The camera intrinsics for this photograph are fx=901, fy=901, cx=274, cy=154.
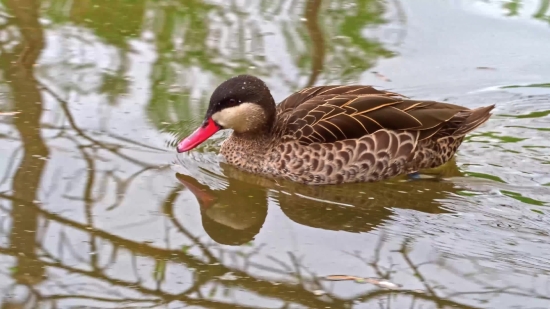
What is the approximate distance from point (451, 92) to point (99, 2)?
4142 millimetres

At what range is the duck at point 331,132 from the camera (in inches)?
275

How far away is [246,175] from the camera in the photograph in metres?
7.12

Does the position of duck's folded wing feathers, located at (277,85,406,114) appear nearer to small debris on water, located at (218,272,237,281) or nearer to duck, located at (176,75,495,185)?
duck, located at (176,75,495,185)

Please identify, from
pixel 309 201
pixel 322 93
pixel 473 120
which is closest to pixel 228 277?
pixel 309 201

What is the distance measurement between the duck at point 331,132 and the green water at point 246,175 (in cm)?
16

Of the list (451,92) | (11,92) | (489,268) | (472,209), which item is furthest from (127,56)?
(489,268)

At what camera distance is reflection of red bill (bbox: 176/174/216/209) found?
650 centimetres

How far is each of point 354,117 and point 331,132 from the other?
216mm

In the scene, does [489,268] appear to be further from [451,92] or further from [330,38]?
[330,38]

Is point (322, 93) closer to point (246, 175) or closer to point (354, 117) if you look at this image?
point (354, 117)

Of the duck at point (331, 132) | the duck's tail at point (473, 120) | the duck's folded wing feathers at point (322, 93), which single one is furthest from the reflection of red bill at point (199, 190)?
the duck's tail at point (473, 120)

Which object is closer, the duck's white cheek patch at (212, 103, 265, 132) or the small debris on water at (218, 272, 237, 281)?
the small debris on water at (218, 272, 237, 281)

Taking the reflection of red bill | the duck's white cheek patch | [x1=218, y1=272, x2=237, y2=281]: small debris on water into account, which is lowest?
[x1=218, y1=272, x2=237, y2=281]: small debris on water

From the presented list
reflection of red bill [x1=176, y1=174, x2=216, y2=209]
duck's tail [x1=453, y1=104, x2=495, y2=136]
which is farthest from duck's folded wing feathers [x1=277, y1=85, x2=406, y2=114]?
reflection of red bill [x1=176, y1=174, x2=216, y2=209]
